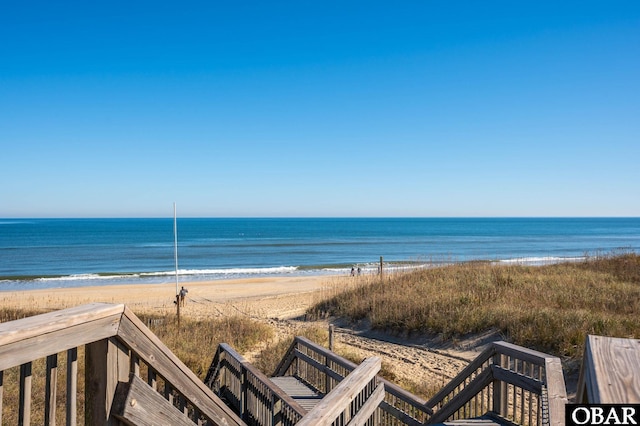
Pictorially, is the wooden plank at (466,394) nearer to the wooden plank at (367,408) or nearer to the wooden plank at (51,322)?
the wooden plank at (367,408)

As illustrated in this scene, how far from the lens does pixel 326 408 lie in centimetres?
279

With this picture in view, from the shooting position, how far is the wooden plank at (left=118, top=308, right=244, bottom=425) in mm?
2219

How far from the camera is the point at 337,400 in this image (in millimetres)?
2941

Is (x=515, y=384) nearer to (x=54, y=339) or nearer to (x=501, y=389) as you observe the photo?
(x=501, y=389)

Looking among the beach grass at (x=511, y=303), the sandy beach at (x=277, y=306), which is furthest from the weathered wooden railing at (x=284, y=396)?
the beach grass at (x=511, y=303)

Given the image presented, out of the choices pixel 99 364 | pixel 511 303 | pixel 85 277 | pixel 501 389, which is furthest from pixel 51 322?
pixel 85 277

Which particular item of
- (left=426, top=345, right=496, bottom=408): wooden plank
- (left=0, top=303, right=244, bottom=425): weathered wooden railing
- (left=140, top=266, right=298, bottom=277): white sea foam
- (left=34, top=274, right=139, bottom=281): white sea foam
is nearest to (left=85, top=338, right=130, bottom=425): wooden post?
(left=0, top=303, right=244, bottom=425): weathered wooden railing

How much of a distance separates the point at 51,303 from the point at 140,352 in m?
22.4

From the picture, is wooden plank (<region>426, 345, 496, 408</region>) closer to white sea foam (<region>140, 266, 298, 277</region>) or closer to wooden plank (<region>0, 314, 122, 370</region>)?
wooden plank (<region>0, 314, 122, 370</region>)

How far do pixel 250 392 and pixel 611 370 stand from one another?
5057mm

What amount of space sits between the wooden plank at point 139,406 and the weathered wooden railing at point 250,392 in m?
2.18

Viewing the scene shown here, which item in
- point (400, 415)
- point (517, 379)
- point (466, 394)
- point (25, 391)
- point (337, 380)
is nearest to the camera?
point (25, 391)

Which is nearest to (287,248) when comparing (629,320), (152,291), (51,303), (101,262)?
(101,262)

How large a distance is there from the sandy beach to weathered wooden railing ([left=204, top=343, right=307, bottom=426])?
3.80 meters
